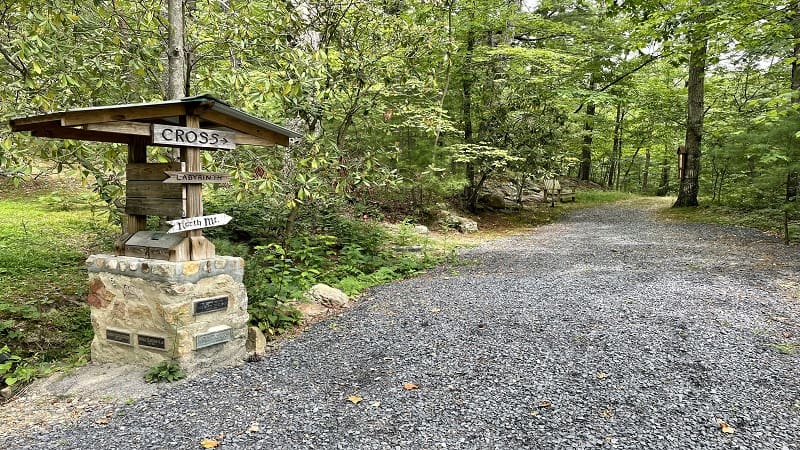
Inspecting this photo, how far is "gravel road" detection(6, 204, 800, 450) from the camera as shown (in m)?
2.69

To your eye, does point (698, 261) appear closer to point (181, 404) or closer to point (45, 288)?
point (181, 404)

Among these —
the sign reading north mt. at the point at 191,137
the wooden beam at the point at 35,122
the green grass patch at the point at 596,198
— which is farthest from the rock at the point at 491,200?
the wooden beam at the point at 35,122

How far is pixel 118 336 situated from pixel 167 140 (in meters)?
1.59

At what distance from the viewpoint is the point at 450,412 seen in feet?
9.66

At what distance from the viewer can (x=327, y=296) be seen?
5.41 metres

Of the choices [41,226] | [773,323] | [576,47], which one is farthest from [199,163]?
[576,47]

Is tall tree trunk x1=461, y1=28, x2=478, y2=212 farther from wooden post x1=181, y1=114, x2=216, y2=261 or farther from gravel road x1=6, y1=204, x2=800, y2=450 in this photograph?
wooden post x1=181, y1=114, x2=216, y2=261

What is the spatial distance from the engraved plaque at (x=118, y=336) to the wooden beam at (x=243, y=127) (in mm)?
1796

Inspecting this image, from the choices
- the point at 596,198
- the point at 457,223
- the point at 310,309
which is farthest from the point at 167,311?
the point at 596,198

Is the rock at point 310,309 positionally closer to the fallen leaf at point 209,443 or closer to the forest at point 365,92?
the forest at point 365,92

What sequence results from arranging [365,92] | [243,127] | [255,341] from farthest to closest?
1. [365,92]
2. [255,341]
3. [243,127]

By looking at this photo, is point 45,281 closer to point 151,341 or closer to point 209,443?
point 151,341

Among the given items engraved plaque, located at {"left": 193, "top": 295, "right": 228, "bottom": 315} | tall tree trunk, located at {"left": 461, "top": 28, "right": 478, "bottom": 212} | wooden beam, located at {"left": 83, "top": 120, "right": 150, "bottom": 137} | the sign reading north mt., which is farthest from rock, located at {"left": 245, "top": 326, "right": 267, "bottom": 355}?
tall tree trunk, located at {"left": 461, "top": 28, "right": 478, "bottom": 212}

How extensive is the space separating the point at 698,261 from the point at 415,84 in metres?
4.77
